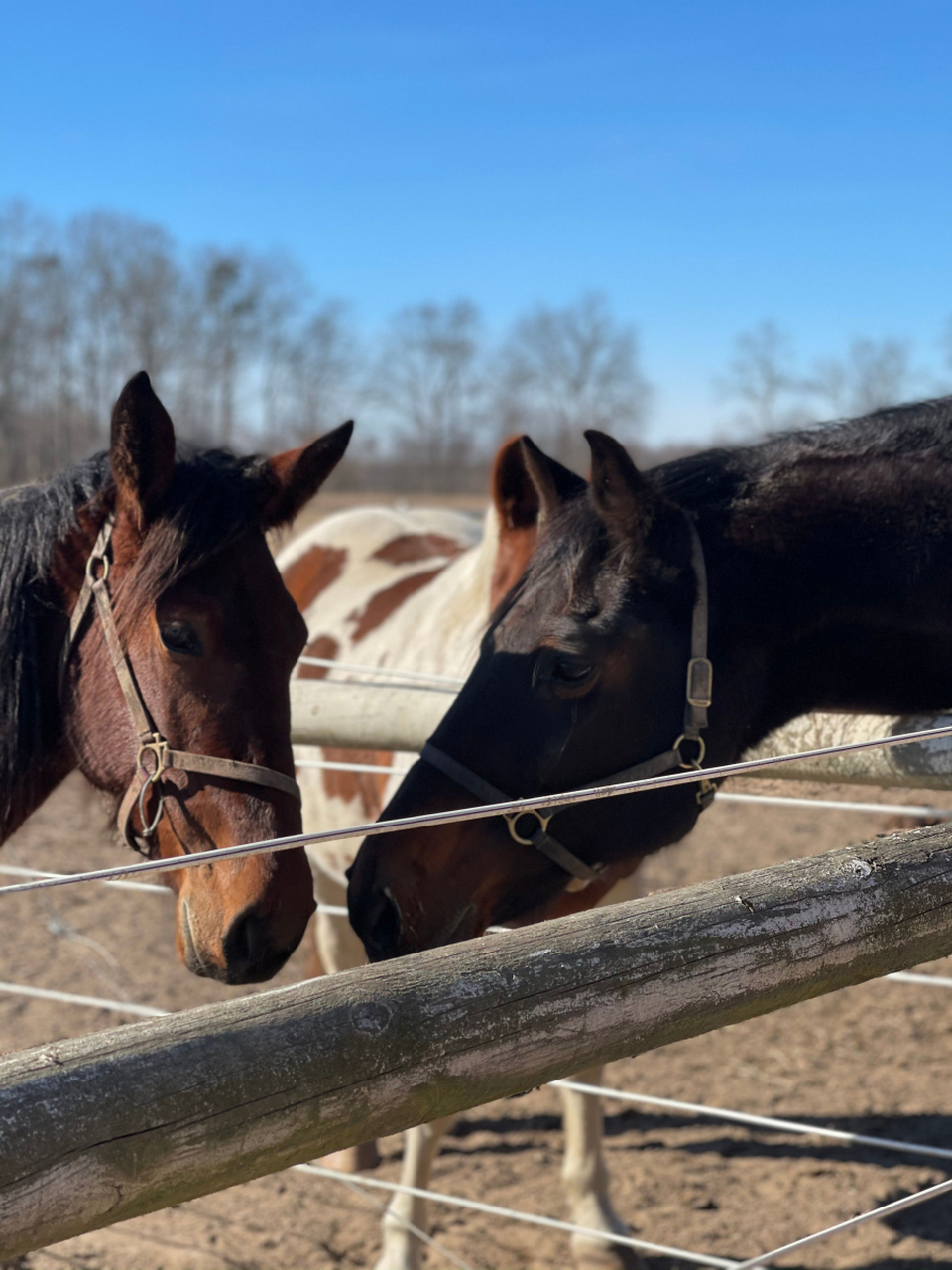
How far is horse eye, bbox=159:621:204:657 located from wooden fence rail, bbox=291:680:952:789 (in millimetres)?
841

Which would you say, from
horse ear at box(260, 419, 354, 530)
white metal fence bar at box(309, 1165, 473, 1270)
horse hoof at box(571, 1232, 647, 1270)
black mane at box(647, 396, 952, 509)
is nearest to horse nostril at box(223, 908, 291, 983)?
horse ear at box(260, 419, 354, 530)

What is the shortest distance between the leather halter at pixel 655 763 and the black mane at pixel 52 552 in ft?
1.94

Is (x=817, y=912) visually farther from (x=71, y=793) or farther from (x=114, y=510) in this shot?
(x=71, y=793)

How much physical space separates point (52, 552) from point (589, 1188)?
253cm

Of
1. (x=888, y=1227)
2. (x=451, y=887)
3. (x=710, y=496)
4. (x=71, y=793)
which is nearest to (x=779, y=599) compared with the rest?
(x=710, y=496)

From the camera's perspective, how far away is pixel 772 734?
227 cm

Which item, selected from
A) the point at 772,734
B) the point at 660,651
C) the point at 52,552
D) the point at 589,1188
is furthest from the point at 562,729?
the point at 589,1188

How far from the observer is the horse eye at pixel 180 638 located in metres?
1.89

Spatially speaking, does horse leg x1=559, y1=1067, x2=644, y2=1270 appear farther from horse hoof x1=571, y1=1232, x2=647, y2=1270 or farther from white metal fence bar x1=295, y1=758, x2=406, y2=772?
white metal fence bar x1=295, y1=758, x2=406, y2=772

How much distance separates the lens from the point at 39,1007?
4.45 meters

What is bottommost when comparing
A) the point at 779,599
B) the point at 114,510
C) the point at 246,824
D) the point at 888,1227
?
the point at 888,1227

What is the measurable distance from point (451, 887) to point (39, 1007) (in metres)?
3.30

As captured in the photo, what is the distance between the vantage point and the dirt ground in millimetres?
3131

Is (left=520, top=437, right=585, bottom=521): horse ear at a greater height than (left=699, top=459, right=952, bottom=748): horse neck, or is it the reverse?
(left=520, top=437, right=585, bottom=521): horse ear
